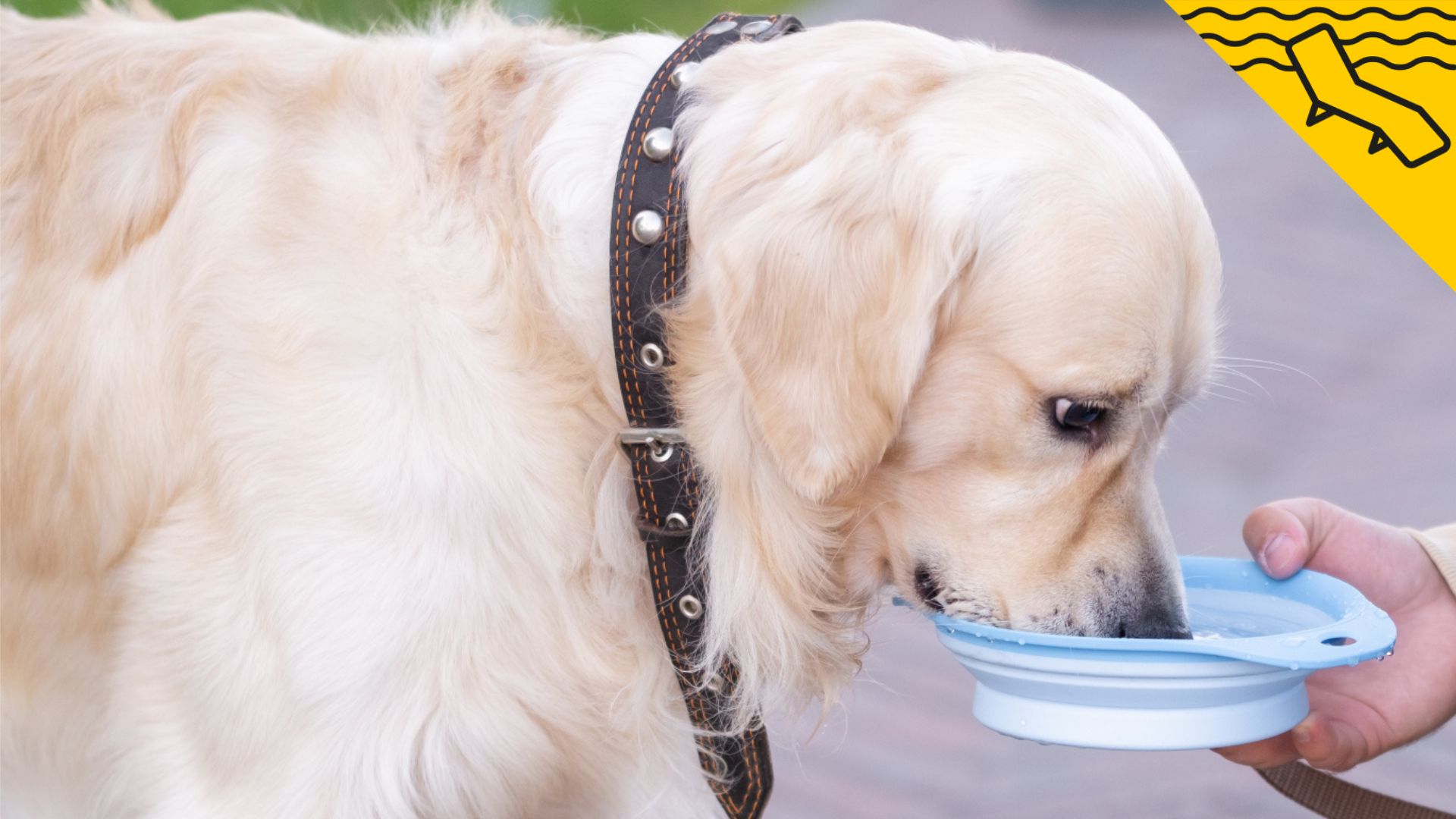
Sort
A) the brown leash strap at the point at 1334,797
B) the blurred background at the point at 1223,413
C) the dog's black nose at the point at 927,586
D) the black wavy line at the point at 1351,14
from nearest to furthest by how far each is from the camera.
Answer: the dog's black nose at the point at 927,586 < the brown leash strap at the point at 1334,797 < the black wavy line at the point at 1351,14 < the blurred background at the point at 1223,413

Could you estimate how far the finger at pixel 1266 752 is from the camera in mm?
2482

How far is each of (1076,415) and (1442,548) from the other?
1.06m

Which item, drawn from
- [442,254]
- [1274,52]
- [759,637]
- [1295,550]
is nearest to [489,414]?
[442,254]

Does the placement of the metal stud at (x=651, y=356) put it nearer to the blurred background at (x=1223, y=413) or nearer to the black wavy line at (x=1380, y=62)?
the blurred background at (x=1223, y=413)

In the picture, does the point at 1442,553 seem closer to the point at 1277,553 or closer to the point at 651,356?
the point at 1277,553

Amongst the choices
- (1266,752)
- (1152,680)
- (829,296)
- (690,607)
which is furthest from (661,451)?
(1266,752)

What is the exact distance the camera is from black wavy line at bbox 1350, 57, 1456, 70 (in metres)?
2.64

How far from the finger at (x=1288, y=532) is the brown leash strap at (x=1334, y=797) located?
39 cm

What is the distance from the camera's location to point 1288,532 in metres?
2.46

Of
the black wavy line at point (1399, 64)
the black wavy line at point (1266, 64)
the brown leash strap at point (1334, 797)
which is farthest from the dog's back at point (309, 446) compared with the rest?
the black wavy line at point (1399, 64)

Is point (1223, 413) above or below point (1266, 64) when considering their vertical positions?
below

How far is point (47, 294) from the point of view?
215 cm

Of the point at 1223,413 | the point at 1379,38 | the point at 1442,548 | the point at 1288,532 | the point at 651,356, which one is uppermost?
the point at 1379,38

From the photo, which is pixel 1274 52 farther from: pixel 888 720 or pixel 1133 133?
pixel 888 720
